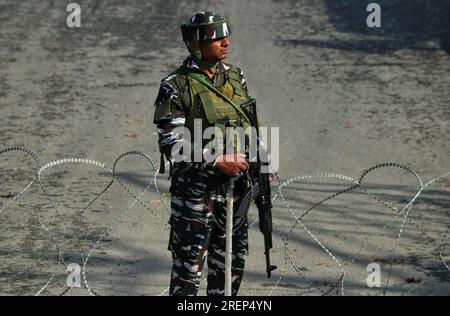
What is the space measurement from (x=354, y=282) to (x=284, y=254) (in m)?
0.92

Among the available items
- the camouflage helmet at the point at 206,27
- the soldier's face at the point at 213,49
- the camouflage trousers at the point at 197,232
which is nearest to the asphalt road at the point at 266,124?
the camouflage trousers at the point at 197,232

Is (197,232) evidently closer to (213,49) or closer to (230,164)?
(230,164)

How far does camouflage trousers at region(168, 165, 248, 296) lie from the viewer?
261 inches

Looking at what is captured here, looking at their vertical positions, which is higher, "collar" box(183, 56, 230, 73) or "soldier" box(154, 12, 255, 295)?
"collar" box(183, 56, 230, 73)

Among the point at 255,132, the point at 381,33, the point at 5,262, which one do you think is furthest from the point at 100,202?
the point at 381,33

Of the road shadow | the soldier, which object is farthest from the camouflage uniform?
the road shadow

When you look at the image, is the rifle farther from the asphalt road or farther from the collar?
the asphalt road

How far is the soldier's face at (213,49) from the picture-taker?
6.58 metres

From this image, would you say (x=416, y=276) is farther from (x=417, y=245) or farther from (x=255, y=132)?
(x=255, y=132)

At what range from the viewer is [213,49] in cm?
659

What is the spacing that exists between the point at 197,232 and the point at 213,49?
1121 mm

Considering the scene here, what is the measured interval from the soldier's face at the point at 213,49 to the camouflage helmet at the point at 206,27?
0.11ft

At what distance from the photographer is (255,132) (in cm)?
671

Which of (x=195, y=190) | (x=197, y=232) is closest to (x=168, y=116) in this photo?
(x=195, y=190)
